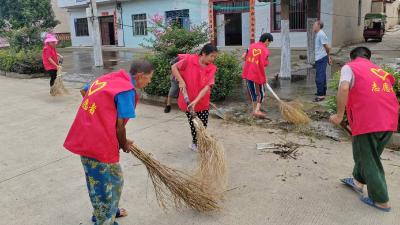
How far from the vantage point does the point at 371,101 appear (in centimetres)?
298

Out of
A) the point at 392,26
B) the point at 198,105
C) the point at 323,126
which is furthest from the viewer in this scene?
the point at 392,26

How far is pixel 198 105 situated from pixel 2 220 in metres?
2.18

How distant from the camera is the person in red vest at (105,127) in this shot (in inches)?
97.3

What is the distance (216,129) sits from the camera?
5629mm

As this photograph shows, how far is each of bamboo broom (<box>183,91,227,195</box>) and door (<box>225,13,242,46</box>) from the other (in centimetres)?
1621

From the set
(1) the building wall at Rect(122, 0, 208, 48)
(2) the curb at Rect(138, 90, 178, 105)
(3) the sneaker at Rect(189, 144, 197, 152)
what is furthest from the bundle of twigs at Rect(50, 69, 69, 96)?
(1) the building wall at Rect(122, 0, 208, 48)

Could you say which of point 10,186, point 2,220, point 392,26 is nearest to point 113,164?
point 2,220

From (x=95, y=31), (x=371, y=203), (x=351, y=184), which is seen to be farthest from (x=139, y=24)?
(x=371, y=203)

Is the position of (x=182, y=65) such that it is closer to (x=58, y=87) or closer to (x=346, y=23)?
(x=58, y=87)

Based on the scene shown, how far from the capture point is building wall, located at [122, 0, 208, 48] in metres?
19.7

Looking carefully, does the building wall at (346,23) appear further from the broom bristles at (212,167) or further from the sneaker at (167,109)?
the broom bristles at (212,167)

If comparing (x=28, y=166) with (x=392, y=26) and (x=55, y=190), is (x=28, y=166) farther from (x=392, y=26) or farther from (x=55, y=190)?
(x=392, y=26)

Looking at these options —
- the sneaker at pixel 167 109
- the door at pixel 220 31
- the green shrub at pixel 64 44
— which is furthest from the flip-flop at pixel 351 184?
the green shrub at pixel 64 44

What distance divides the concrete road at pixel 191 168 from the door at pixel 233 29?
45.6 ft
